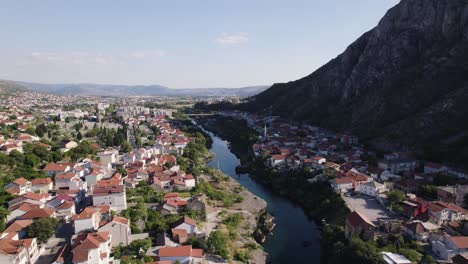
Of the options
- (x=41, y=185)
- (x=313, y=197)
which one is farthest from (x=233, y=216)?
(x=41, y=185)

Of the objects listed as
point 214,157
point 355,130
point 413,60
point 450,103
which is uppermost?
point 413,60

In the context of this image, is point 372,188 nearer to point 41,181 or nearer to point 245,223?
point 245,223

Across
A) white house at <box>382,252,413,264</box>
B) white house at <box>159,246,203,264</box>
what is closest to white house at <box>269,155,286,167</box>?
white house at <box>382,252,413,264</box>

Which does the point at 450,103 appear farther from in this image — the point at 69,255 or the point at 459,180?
the point at 69,255

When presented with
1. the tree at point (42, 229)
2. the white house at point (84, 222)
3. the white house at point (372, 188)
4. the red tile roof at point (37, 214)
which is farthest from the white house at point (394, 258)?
the red tile roof at point (37, 214)

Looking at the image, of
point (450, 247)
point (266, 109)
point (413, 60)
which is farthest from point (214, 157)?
point (266, 109)

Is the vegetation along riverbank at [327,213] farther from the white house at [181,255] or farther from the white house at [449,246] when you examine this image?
the white house at [181,255]
